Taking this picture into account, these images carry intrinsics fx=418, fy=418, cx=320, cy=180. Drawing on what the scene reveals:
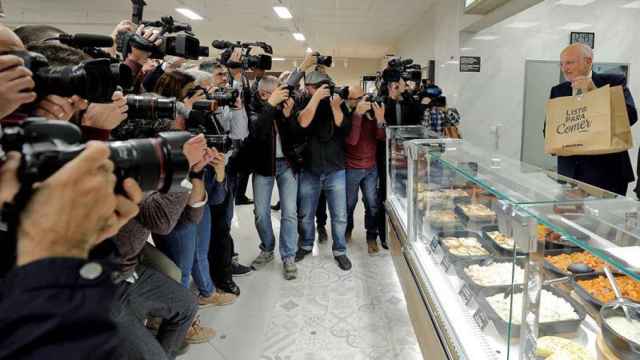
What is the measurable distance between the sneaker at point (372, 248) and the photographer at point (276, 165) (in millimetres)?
724

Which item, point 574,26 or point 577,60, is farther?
point 574,26

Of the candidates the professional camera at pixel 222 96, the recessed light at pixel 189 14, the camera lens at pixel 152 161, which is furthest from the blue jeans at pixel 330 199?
the recessed light at pixel 189 14

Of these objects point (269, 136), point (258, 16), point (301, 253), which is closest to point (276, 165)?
point (269, 136)

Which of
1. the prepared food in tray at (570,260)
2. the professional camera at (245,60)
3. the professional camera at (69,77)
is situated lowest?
the prepared food in tray at (570,260)

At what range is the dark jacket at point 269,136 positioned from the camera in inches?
114

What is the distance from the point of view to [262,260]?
10.9 feet

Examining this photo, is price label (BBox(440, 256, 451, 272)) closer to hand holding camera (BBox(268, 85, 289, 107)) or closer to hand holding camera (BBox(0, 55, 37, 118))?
hand holding camera (BBox(268, 85, 289, 107))

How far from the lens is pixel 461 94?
15.7 feet

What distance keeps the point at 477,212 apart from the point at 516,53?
3.65 metres

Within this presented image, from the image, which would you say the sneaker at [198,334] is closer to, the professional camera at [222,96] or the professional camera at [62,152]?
the professional camera at [222,96]

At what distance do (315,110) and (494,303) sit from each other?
1.99 m

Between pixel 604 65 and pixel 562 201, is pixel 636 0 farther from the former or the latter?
pixel 562 201

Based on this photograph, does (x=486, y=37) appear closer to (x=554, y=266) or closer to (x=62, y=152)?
(x=554, y=266)

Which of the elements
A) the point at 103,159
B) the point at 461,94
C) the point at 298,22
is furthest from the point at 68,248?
the point at 298,22
